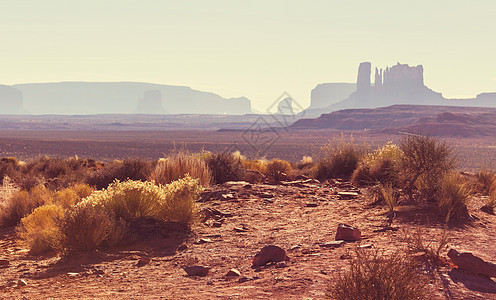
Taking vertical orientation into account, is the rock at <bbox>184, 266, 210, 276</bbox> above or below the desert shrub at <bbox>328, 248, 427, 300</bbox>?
below

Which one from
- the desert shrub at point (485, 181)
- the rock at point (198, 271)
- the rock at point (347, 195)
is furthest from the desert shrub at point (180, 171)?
the desert shrub at point (485, 181)

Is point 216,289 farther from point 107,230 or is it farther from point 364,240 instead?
point 107,230

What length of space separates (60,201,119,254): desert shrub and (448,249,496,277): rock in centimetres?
588

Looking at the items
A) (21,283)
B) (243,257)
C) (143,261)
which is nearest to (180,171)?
(143,261)

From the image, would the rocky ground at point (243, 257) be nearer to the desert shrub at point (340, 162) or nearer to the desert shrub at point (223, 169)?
the desert shrub at point (223, 169)

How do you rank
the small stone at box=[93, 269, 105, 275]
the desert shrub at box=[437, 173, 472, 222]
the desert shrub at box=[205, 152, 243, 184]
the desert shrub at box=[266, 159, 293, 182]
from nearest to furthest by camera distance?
the small stone at box=[93, 269, 105, 275]
the desert shrub at box=[437, 173, 472, 222]
the desert shrub at box=[205, 152, 243, 184]
the desert shrub at box=[266, 159, 293, 182]

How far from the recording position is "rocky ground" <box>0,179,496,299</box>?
5910 mm

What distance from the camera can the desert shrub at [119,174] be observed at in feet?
52.6

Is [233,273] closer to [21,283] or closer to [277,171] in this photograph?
[21,283]

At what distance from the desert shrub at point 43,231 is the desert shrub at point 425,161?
7.80 meters

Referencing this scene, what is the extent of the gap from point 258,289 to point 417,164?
23.5 feet

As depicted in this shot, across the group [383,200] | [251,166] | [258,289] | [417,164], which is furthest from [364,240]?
[251,166]

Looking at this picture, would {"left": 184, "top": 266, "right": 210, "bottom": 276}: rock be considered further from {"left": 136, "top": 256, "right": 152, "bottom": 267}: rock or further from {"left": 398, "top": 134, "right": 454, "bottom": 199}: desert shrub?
{"left": 398, "top": 134, "right": 454, "bottom": 199}: desert shrub

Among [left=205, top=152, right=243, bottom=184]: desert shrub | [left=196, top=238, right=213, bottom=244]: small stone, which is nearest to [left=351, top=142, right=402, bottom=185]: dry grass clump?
[left=205, top=152, right=243, bottom=184]: desert shrub
